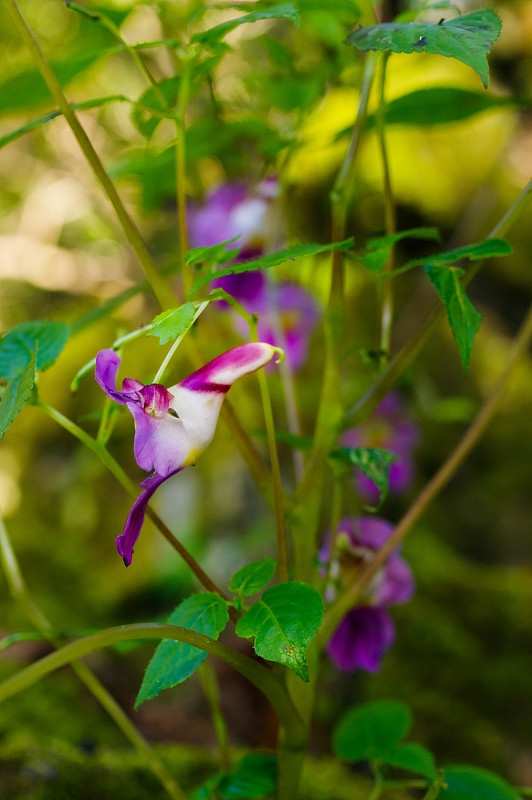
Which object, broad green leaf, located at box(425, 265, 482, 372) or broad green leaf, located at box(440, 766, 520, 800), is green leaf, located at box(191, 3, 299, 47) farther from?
broad green leaf, located at box(440, 766, 520, 800)

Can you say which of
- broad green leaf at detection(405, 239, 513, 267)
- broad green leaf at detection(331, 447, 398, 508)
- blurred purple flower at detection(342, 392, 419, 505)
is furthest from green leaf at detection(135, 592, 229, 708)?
blurred purple flower at detection(342, 392, 419, 505)

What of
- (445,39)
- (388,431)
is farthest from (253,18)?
(388,431)

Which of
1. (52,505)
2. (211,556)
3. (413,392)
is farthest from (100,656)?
(413,392)

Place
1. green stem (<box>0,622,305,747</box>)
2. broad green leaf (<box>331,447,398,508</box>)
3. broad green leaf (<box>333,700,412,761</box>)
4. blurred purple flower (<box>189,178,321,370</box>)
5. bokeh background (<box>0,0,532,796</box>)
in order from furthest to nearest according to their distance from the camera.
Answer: bokeh background (<box>0,0,532,796</box>) < blurred purple flower (<box>189,178,321,370</box>) < broad green leaf (<box>333,700,412,761</box>) < broad green leaf (<box>331,447,398,508</box>) < green stem (<box>0,622,305,747</box>)

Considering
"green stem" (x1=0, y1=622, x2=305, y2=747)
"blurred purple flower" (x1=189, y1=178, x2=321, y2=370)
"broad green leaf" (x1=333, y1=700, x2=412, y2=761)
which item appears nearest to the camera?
"green stem" (x1=0, y1=622, x2=305, y2=747)

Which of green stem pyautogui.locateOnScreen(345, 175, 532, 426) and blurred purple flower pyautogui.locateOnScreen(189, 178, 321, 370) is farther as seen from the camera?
blurred purple flower pyautogui.locateOnScreen(189, 178, 321, 370)

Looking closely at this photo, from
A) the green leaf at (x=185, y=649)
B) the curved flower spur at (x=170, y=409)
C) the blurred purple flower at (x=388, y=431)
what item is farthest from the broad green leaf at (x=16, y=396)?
the blurred purple flower at (x=388, y=431)

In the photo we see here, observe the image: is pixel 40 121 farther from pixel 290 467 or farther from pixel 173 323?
pixel 290 467
